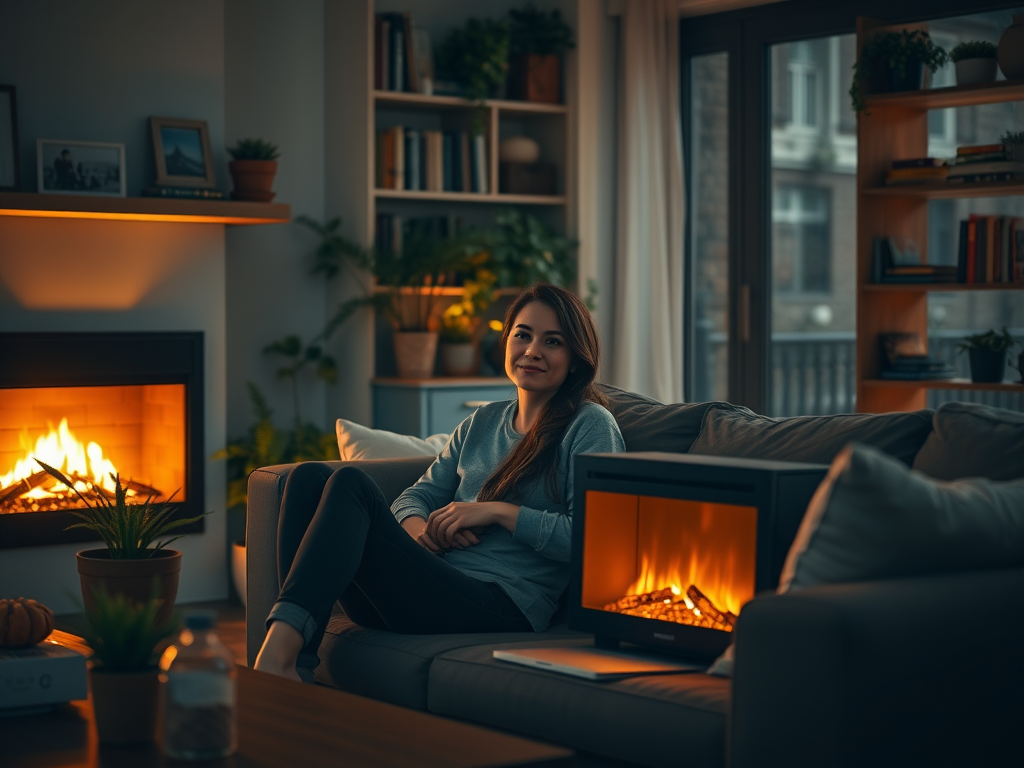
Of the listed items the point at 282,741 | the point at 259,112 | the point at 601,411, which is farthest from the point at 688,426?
the point at 259,112

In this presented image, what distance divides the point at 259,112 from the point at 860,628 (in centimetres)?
400

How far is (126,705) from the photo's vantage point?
1836 mm

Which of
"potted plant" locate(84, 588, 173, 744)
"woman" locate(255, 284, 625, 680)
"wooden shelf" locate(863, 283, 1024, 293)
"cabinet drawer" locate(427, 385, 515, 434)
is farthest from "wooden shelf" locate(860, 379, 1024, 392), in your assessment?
"potted plant" locate(84, 588, 173, 744)

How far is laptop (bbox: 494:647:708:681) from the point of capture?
2.26m

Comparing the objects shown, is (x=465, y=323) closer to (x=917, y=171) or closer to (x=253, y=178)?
(x=253, y=178)

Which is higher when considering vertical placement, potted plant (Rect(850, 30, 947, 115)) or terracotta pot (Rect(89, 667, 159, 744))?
potted plant (Rect(850, 30, 947, 115))

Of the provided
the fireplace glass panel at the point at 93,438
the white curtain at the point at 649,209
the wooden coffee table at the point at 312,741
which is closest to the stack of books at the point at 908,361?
the white curtain at the point at 649,209

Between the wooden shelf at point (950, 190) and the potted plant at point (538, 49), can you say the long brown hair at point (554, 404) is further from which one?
the potted plant at point (538, 49)

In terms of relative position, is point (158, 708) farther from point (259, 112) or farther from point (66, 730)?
point (259, 112)

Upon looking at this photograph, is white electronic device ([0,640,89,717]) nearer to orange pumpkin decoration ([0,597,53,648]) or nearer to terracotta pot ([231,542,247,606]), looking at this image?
orange pumpkin decoration ([0,597,53,648])

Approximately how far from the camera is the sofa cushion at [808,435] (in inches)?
102

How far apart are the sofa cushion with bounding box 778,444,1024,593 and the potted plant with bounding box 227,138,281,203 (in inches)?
127

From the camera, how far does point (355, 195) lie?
520 cm

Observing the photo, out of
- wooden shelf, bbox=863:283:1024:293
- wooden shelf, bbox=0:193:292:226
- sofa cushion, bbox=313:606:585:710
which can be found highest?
wooden shelf, bbox=0:193:292:226
